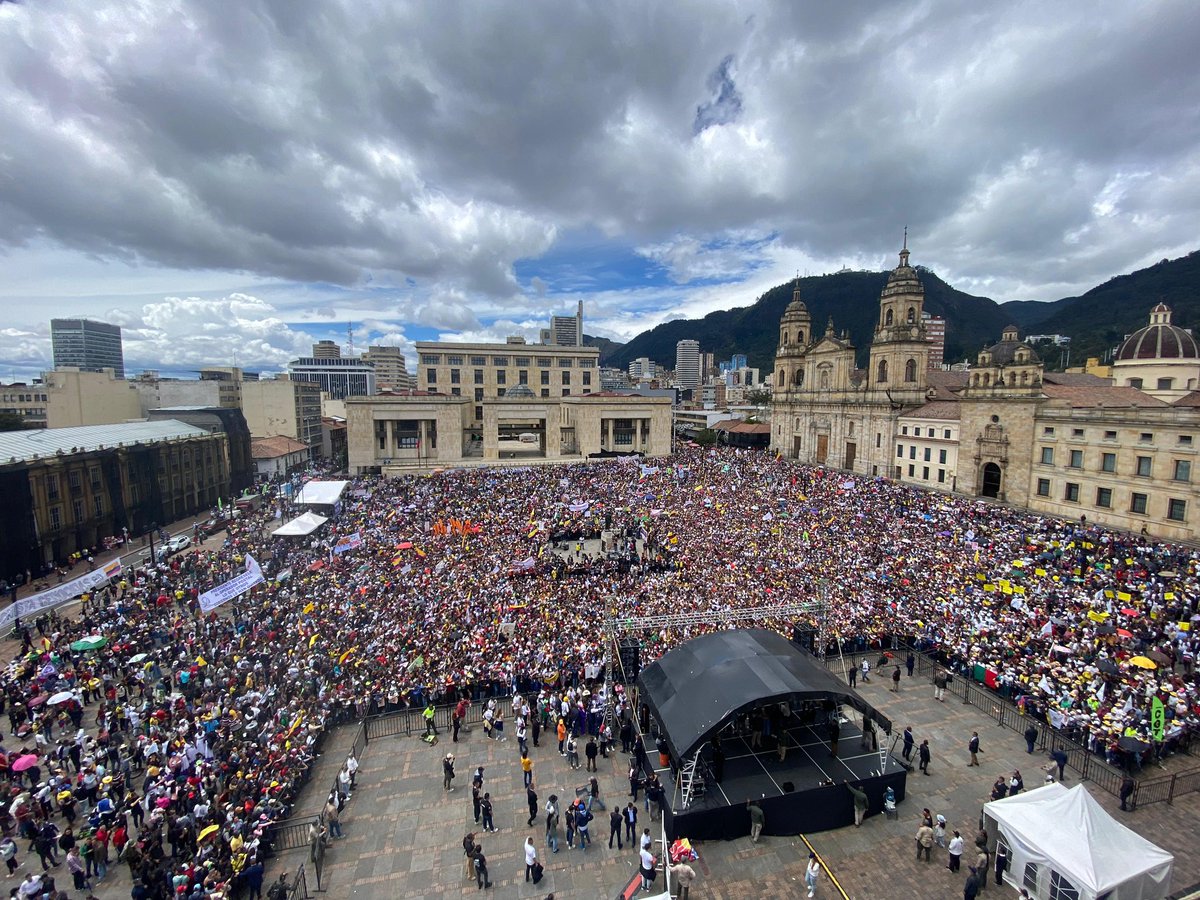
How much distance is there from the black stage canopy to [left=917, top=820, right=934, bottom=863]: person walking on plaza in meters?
2.12

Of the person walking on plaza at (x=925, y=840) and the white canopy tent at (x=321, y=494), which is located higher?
the white canopy tent at (x=321, y=494)

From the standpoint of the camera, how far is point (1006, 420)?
37.2 meters

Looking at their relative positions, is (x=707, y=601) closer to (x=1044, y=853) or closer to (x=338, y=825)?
(x=1044, y=853)

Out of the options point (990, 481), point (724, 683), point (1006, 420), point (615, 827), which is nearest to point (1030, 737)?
point (724, 683)

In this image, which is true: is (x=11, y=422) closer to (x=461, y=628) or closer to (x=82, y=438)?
(x=82, y=438)

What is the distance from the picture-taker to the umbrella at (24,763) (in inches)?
543

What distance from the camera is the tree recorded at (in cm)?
5738

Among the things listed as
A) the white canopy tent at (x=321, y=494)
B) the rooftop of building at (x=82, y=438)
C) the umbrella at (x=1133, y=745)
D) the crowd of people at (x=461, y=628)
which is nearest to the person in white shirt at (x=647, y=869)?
the crowd of people at (x=461, y=628)

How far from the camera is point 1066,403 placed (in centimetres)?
3466

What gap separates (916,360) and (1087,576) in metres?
30.2

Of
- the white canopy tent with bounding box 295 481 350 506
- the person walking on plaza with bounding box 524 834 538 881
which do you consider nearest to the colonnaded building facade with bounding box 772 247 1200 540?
the person walking on plaza with bounding box 524 834 538 881

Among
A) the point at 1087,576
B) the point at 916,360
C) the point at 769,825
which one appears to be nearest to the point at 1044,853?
the point at 769,825

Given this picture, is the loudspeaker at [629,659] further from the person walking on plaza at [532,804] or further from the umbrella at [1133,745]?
the umbrella at [1133,745]

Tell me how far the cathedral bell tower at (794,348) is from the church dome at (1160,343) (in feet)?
89.6
